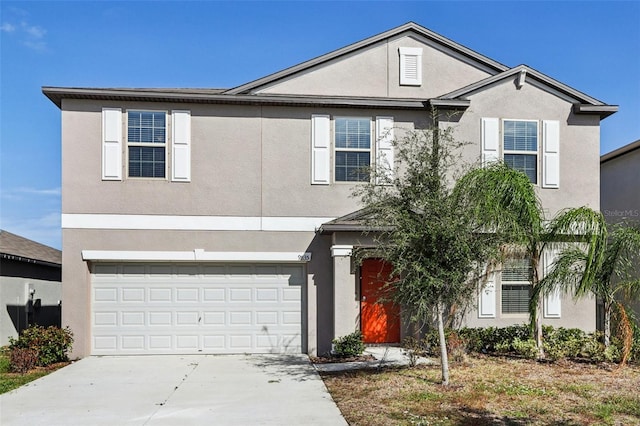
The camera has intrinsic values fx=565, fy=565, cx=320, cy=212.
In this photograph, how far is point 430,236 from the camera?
941 cm

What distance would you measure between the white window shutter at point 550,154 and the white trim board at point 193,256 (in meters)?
6.29

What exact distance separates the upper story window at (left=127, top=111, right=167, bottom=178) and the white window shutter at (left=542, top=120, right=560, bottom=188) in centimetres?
935

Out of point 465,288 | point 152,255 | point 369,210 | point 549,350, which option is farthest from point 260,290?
point 549,350

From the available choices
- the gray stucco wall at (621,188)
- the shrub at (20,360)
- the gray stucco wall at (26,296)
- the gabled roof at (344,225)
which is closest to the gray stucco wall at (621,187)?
the gray stucco wall at (621,188)

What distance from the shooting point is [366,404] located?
8.68 metres

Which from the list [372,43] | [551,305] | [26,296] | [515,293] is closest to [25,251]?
[26,296]

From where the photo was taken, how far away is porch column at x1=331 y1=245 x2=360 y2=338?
509 inches

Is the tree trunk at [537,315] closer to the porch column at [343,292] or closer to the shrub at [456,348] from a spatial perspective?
the shrub at [456,348]

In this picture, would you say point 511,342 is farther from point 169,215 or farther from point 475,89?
point 169,215

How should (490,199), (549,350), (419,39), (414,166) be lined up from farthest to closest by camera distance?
(419,39) → (549,350) → (490,199) → (414,166)

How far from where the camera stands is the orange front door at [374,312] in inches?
548

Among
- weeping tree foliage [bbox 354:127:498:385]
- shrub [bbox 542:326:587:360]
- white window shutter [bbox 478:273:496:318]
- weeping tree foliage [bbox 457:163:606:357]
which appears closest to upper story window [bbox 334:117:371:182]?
weeping tree foliage [bbox 457:163:606:357]

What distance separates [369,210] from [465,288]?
219cm

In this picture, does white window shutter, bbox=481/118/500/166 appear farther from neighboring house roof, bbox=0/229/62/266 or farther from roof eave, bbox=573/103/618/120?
neighboring house roof, bbox=0/229/62/266
